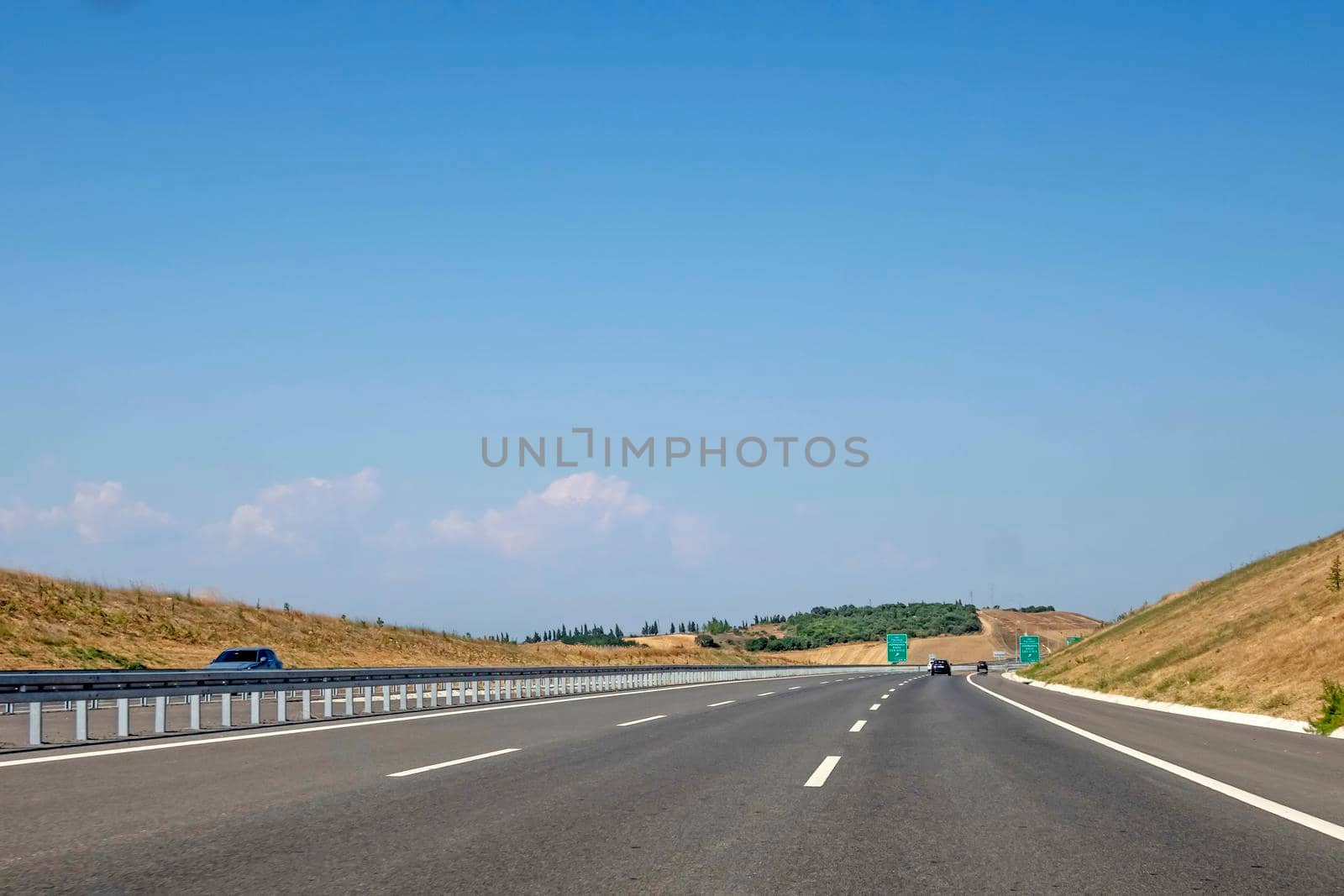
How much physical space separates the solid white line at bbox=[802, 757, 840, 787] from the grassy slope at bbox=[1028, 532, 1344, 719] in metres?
12.6

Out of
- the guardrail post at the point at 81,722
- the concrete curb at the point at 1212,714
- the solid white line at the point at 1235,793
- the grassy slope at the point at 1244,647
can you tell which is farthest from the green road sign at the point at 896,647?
the guardrail post at the point at 81,722

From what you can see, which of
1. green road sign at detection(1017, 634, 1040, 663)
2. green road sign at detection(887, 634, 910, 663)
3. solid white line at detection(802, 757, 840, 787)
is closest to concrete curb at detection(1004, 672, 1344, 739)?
solid white line at detection(802, 757, 840, 787)

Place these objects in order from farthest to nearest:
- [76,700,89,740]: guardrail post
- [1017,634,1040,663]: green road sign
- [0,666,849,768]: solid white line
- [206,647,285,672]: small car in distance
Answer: [1017,634,1040,663]: green road sign → [206,647,285,672]: small car in distance → [76,700,89,740]: guardrail post → [0,666,849,768]: solid white line

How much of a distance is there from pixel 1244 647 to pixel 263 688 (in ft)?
87.6

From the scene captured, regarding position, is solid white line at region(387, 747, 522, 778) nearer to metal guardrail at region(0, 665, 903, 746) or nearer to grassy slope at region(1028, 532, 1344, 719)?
metal guardrail at region(0, 665, 903, 746)

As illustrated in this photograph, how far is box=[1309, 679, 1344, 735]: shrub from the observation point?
18.7 metres

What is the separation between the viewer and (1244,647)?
33.5 metres

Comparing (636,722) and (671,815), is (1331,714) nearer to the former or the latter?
(636,722)

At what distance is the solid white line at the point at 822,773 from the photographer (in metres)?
11.2

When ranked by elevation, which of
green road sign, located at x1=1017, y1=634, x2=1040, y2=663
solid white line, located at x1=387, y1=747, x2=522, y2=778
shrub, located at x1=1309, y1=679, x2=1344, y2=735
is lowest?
green road sign, located at x1=1017, y1=634, x2=1040, y2=663

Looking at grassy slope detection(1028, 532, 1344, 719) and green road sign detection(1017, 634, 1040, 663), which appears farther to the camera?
green road sign detection(1017, 634, 1040, 663)

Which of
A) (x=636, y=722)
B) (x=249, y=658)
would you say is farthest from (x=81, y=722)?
(x=249, y=658)

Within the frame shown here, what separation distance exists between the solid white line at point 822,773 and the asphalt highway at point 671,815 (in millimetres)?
75

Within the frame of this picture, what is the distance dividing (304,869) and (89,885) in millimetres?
1108
